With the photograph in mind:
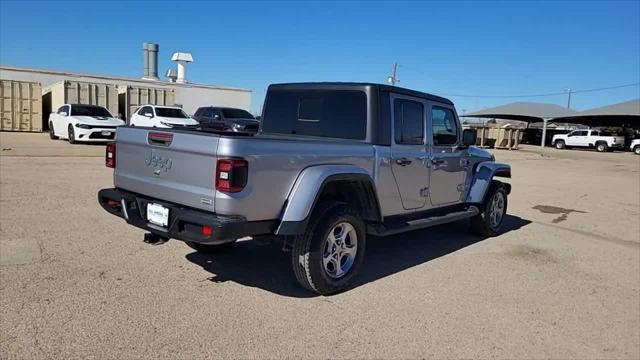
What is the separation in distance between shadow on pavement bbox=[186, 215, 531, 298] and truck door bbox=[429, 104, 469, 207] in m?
0.68

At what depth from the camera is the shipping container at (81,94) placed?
89.1 ft

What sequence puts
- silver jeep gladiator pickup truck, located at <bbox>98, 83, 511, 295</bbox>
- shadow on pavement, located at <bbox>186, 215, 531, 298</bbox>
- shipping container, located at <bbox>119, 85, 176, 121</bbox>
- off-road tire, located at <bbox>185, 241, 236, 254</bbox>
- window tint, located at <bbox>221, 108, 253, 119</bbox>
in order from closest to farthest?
silver jeep gladiator pickup truck, located at <bbox>98, 83, 511, 295</bbox>
shadow on pavement, located at <bbox>186, 215, 531, 298</bbox>
off-road tire, located at <bbox>185, 241, 236, 254</bbox>
window tint, located at <bbox>221, 108, 253, 119</bbox>
shipping container, located at <bbox>119, 85, 176, 121</bbox>

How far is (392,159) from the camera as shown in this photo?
5.02m

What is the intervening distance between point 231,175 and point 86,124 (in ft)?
56.2

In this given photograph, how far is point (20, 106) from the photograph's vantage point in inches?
1068

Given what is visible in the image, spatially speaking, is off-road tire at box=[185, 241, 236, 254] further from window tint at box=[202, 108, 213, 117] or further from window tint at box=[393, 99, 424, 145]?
window tint at box=[202, 108, 213, 117]

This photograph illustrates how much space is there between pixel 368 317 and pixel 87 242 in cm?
346

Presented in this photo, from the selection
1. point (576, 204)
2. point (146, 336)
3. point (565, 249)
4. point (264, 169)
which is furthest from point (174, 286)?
point (576, 204)

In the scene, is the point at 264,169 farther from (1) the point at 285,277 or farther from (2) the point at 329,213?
(1) the point at 285,277

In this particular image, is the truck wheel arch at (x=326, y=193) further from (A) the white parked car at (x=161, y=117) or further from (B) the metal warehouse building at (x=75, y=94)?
(B) the metal warehouse building at (x=75, y=94)

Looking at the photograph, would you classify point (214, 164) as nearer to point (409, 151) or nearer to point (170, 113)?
point (409, 151)

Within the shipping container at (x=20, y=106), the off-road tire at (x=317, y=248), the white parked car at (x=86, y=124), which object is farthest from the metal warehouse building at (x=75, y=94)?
the off-road tire at (x=317, y=248)

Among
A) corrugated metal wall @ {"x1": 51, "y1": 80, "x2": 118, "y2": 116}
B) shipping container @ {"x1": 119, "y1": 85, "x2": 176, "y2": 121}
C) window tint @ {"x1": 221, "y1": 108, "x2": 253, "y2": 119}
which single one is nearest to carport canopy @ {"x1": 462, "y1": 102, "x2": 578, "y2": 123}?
shipping container @ {"x1": 119, "y1": 85, "x2": 176, "y2": 121}

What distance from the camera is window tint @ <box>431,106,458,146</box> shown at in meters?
5.94
